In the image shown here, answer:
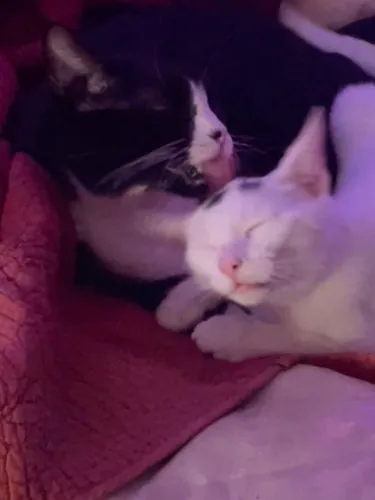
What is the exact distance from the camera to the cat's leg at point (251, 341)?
108 centimetres

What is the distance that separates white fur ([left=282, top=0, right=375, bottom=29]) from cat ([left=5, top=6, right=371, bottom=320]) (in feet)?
0.37

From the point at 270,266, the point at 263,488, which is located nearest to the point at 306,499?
the point at 263,488

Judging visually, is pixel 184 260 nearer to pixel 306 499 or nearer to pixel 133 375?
pixel 133 375

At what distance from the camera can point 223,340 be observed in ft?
3.57

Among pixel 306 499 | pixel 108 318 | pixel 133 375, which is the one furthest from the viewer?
pixel 108 318

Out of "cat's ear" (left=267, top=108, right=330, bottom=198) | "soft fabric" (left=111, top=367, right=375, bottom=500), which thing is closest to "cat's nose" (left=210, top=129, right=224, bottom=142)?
"cat's ear" (left=267, top=108, right=330, bottom=198)

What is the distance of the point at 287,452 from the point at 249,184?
0.33m

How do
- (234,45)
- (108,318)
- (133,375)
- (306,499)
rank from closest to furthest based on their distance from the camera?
(306,499), (133,375), (108,318), (234,45)

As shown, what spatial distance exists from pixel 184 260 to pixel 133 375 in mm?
202

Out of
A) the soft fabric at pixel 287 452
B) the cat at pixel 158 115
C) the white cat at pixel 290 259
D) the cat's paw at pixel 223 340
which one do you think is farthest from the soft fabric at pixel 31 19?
the soft fabric at pixel 287 452

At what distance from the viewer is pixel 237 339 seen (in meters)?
1.09

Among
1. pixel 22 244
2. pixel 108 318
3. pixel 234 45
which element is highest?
pixel 234 45

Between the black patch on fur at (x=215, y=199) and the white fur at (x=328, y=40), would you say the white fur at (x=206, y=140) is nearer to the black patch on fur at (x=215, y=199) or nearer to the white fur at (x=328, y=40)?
the black patch on fur at (x=215, y=199)

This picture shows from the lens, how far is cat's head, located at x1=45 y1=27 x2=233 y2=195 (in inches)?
45.2
